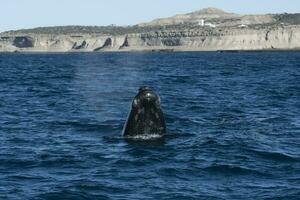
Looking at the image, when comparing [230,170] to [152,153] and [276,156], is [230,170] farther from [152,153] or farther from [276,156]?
[152,153]

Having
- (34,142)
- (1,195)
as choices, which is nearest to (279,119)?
(34,142)

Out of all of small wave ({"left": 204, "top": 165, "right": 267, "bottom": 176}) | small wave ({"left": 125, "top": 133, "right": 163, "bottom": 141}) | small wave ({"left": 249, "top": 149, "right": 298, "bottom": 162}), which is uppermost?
small wave ({"left": 125, "top": 133, "right": 163, "bottom": 141})

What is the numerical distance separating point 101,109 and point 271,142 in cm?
1163

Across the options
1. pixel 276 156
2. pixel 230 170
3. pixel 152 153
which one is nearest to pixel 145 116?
pixel 152 153

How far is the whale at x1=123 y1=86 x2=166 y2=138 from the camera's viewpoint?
860 inches

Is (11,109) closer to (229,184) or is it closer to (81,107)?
(81,107)

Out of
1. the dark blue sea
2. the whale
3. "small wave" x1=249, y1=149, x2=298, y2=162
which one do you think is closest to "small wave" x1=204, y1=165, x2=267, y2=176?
the dark blue sea

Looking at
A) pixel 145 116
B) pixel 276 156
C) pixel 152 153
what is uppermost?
pixel 145 116

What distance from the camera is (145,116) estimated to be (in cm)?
2228

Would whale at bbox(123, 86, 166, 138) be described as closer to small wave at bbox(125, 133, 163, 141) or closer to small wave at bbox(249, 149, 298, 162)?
small wave at bbox(125, 133, 163, 141)

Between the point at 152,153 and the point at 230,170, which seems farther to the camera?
the point at 152,153

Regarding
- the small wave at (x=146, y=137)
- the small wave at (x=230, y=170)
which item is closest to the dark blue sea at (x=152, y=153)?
the small wave at (x=230, y=170)

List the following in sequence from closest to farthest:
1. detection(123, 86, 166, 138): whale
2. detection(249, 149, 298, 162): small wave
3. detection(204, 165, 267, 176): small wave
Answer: detection(204, 165, 267, 176): small wave → detection(249, 149, 298, 162): small wave → detection(123, 86, 166, 138): whale

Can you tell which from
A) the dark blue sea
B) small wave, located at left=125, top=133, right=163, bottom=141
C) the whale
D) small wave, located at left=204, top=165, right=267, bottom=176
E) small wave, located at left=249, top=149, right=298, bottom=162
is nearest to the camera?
the dark blue sea
